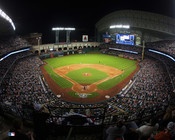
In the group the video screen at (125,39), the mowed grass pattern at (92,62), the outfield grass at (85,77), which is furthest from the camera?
the video screen at (125,39)

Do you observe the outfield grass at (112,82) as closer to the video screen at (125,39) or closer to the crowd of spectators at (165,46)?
the crowd of spectators at (165,46)

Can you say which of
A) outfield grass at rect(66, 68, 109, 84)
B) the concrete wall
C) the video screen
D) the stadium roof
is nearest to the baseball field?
outfield grass at rect(66, 68, 109, 84)

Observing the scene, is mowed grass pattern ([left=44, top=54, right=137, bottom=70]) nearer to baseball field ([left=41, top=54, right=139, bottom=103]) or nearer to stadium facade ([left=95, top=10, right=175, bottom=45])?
baseball field ([left=41, top=54, right=139, bottom=103])

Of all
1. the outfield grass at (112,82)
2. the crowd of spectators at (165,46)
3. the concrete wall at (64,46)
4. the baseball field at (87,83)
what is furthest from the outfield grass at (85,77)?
the concrete wall at (64,46)

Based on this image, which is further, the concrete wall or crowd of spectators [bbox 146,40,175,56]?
the concrete wall

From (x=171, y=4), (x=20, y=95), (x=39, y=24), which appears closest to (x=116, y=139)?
A: (x=20, y=95)

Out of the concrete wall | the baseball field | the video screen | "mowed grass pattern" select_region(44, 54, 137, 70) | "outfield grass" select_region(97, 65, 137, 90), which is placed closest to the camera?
the baseball field

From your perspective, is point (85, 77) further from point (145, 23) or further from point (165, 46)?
point (145, 23)

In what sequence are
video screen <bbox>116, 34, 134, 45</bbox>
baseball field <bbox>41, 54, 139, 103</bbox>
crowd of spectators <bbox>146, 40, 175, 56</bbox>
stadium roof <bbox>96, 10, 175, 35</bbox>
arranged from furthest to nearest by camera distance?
video screen <bbox>116, 34, 134, 45</bbox>
stadium roof <bbox>96, 10, 175, 35</bbox>
crowd of spectators <bbox>146, 40, 175, 56</bbox>
baseball field <bbox>41, 54, 139, 103</bbox>

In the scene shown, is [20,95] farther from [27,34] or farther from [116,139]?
[27,34]
